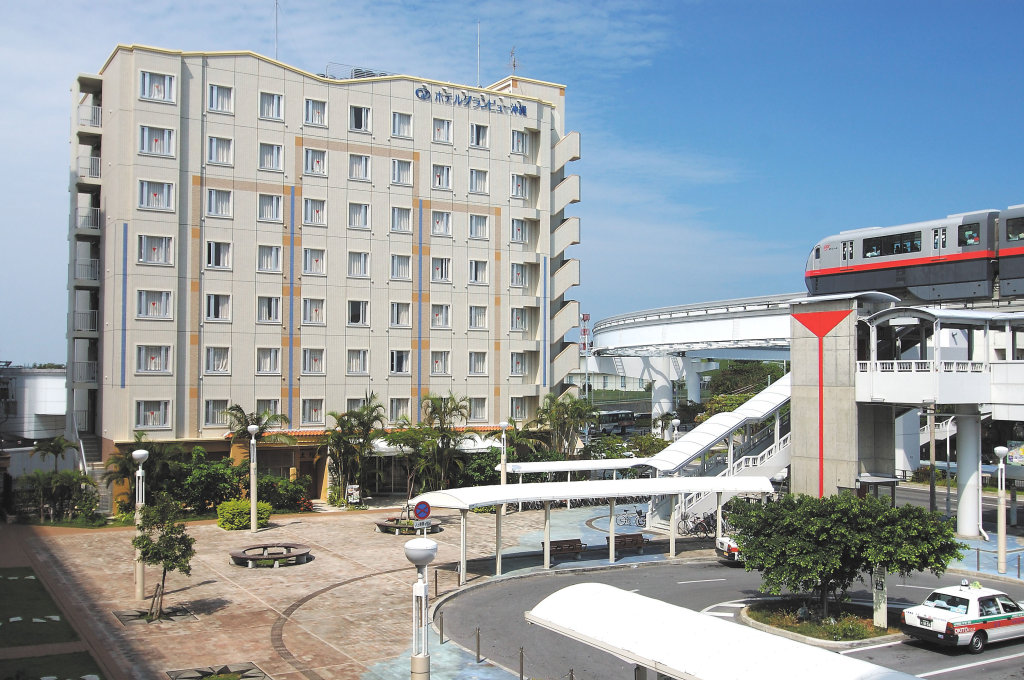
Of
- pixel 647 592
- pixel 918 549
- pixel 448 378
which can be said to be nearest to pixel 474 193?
pixel 448 378

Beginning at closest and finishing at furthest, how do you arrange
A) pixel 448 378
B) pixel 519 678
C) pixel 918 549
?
1. pixel 519 678
2. pixel 918 549
3. pixel 448 378

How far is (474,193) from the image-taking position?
198 ft

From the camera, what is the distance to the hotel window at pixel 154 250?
1975 inches

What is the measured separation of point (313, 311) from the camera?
55000mm

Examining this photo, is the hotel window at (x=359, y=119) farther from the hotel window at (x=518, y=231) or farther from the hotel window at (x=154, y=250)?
the hotel window at (x=154, y=250)

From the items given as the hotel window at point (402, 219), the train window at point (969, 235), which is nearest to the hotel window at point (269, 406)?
the hotel window at point (402, 219)

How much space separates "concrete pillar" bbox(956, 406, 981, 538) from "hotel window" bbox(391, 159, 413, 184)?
3480 cm

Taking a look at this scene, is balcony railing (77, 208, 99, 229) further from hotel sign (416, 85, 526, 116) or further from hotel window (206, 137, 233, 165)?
hotel sign (416, 85, 526, 116)

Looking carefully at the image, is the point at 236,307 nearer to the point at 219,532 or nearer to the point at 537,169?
the point at 219,532

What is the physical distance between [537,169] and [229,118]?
20.8m

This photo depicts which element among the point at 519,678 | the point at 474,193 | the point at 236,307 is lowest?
the point at 519,678

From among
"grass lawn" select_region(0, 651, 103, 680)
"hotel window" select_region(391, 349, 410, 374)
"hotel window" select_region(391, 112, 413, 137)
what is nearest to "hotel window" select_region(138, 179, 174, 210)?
"hotel window" select_region(391, 112, 413, 137)

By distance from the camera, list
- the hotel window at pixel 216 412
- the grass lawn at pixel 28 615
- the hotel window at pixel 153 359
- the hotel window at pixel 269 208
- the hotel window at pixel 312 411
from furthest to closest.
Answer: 1. the hotel window at pixel 312 411
2. the hotel window at pixel 269 208
3. the hotel window at pixel 216 412
4. the hotel window at pixel 153 359
5. the grass lawn at pixel 28 615

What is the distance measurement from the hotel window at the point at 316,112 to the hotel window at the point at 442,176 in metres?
7.83
